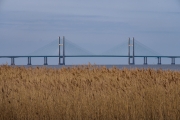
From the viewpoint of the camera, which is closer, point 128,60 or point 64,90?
point 64,90

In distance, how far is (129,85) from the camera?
12.2 meters

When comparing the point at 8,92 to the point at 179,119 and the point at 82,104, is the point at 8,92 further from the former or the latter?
the point at 179,119

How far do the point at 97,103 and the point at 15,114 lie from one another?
68.5 inches

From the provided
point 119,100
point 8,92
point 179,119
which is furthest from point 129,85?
point 8,92

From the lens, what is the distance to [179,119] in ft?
35.2

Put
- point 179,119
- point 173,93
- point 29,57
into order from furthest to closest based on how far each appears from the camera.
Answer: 1. point 29,57
2. point 173,93
3. point 179,119

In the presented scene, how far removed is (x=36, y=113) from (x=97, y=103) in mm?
1300

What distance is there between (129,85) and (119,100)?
1090mm

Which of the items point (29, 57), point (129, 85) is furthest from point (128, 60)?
point (129, 85)

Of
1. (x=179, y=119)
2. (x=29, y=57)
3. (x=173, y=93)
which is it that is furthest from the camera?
(x=29, y=57)

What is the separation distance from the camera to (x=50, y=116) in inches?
431

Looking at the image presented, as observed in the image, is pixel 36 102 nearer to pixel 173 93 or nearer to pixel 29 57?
pixel 173 93

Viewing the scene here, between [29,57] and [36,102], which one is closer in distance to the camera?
[36,102]

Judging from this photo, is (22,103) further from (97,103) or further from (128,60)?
(128,60)
